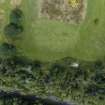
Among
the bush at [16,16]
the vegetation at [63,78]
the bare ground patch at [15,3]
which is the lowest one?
the vegetation at [63,78]

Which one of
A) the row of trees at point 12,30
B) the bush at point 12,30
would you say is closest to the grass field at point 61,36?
the row of trees at point 12,30

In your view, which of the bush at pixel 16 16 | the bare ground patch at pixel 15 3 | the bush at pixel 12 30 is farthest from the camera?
the bare ground patch at pixel 15 3

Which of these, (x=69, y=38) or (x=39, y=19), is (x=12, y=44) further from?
(x=69, y=38)

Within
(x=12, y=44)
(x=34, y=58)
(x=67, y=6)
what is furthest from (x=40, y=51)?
(x=67, y=6)

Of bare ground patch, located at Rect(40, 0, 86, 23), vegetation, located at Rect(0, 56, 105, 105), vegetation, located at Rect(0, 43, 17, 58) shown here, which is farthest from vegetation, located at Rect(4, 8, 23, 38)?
vegetation, located at Rect(0, 56, 105, 105)

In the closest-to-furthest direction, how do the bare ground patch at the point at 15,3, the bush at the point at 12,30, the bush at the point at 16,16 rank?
the bush at the point at 12,30 → the bush at the point at 16,16 → the bare ground patch at the point at 15,3

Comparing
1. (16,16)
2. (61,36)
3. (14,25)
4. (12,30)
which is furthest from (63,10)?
(12,30)

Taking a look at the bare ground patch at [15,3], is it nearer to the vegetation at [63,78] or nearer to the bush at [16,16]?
the bush at [16,16]

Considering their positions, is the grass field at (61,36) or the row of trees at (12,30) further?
the grass field at (61,36)
